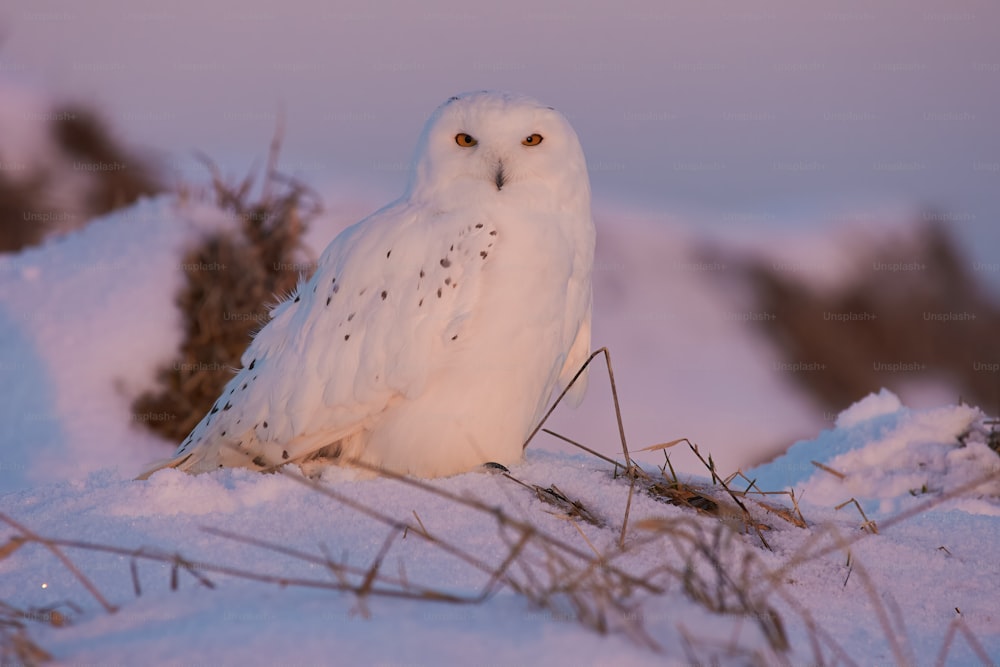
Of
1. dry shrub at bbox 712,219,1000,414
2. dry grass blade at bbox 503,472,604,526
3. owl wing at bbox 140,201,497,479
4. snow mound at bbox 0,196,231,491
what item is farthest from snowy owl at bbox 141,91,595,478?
dry shrub at bbox 712,219,1000,414

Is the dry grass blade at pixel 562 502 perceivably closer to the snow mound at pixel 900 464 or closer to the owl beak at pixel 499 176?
the owl beak at pixel 499 176

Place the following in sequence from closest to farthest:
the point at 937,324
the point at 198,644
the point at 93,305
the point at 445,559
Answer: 1. the point at 198,644
2. the point at 445,559
3. the point at 93,305
4. the point at 937,324

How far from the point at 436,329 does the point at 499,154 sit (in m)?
0.76

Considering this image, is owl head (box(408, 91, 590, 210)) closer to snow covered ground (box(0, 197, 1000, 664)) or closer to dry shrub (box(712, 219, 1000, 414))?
snow covered ground (box(0, 197, 1000, 664))

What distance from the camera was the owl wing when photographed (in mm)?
3814

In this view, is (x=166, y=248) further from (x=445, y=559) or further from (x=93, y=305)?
(x=445, y=559)

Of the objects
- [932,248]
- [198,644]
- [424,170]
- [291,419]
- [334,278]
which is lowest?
[198,644]

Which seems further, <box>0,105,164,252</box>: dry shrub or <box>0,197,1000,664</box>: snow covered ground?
<box>0,105,164,252</box>: dry shrub

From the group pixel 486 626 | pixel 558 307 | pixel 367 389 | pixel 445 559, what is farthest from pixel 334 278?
pixel 486 626

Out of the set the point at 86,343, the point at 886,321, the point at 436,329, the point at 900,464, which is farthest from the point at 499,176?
the point at 886,321

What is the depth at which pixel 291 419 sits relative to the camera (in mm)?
3859

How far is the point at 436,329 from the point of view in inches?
150

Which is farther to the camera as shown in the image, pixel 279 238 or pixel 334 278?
pixel 279 238

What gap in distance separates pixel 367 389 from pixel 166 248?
9.84ft
